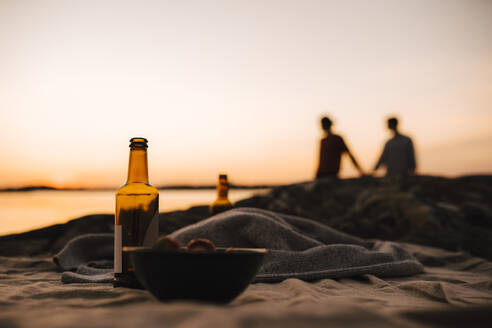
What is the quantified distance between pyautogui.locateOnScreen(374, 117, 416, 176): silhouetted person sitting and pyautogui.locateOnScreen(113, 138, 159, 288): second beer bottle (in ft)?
9.71

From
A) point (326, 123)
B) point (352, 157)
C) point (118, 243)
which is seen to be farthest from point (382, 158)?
point (118, 243)

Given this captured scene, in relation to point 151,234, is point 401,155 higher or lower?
higher

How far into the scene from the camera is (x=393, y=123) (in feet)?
12.5

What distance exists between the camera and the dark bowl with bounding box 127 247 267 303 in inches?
30.4

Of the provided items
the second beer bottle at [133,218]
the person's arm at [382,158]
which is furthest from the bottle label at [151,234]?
the person's arm at [382,158]

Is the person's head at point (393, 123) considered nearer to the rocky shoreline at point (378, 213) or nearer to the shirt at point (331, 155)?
the shirt at point (331, 155)

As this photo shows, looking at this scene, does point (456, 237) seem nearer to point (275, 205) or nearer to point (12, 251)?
point (275, 205)

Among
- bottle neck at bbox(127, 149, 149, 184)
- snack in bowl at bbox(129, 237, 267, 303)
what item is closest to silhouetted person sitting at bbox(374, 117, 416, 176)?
bottle neck at bbox(127, 149, 149, 184)

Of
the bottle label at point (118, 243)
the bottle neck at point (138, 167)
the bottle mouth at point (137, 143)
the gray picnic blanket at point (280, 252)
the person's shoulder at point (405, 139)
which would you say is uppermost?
the person's shoulder at point (405, 139)

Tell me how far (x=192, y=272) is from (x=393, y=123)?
3416mm

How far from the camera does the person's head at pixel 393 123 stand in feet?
12.4

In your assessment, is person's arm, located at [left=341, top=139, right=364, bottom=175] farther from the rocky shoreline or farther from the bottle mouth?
the bottle mouth

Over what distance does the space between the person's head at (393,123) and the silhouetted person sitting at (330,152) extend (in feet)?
1.67

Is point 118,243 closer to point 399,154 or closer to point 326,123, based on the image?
point 326,123
